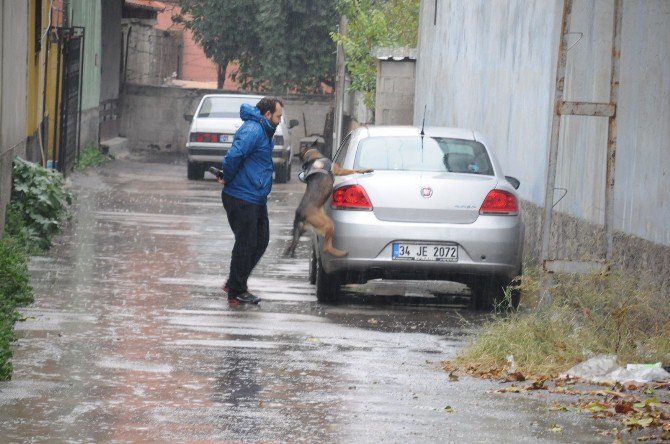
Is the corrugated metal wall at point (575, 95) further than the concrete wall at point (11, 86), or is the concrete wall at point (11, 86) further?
the concrete wall at point (11, 86)

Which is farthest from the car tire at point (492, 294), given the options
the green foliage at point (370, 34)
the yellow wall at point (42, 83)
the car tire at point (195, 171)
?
the car tire at point (195, 171)

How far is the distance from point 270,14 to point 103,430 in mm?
33203

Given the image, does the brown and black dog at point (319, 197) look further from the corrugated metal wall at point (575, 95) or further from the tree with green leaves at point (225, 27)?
the tree with green leaves at point (225, 27)

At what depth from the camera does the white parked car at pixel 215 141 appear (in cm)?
2670

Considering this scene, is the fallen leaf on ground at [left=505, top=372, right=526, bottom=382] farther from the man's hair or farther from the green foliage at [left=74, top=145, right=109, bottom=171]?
the green foliage at [left=74, top=145, right=109, bottom=171]

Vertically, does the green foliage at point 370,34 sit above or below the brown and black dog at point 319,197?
above

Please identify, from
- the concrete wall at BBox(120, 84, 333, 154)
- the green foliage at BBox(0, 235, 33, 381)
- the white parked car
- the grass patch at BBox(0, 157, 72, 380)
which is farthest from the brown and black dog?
the concrete wall at BBox(120, 84, 333, 154)

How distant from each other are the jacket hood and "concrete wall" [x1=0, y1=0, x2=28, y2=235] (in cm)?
302

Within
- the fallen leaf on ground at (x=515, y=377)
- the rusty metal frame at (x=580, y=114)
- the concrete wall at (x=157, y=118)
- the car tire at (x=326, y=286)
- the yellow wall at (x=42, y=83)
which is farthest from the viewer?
the concrete wall at (x=157, y=118)

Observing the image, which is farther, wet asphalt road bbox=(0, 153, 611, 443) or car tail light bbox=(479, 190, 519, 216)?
car tail light bbox=(479, 190, 519, 216)

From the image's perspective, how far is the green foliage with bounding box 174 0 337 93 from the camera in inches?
1534

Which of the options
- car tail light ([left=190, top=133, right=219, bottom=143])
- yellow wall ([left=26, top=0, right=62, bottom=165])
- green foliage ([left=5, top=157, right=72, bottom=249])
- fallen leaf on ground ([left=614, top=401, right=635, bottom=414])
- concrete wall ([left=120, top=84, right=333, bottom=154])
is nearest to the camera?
fallen leaf on ground ([left=614, top=401, right=635, bottom=414])

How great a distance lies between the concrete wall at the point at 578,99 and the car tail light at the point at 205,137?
7.47 meters

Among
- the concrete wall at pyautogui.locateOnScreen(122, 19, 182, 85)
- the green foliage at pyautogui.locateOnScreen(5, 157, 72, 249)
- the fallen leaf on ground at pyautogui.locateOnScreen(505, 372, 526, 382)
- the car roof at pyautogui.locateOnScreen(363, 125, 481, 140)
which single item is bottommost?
the fallen leaf on ground at pyautogui.locateOnScreen(505, 372, 526, 382)
